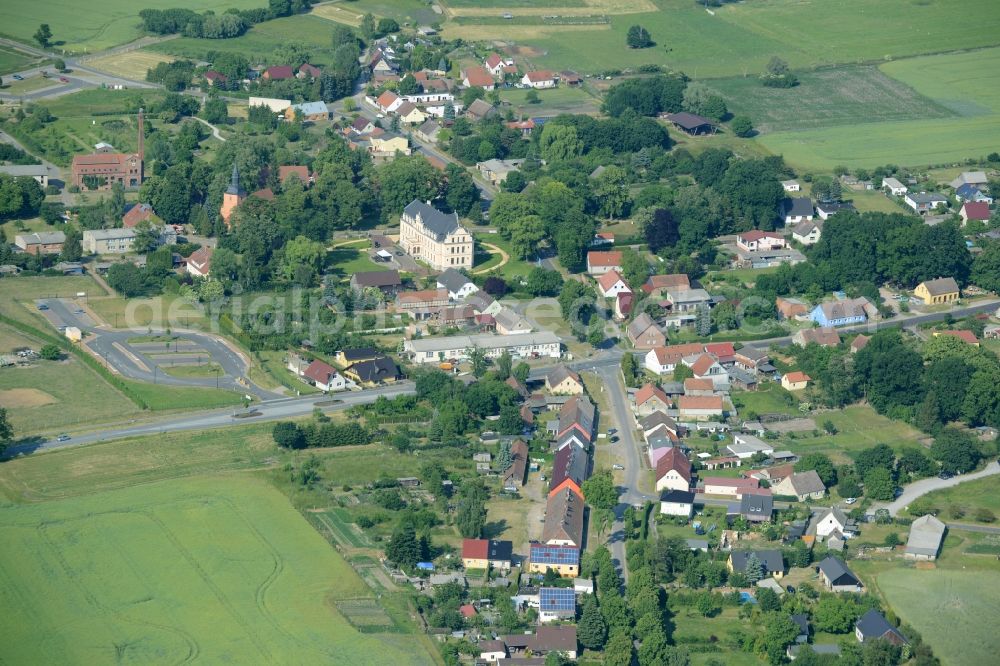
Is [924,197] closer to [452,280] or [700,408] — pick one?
[452,280]

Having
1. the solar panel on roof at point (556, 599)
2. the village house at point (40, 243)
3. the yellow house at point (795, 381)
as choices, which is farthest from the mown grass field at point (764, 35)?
the solar panel on roof at point (556, 599)

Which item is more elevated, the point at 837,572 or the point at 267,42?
the point at 267,42

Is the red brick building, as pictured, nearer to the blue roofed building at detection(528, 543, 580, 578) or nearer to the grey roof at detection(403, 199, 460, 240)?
the grey roof at detection(403, 199, 460, 240)

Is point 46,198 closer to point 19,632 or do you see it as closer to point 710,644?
point 19,632

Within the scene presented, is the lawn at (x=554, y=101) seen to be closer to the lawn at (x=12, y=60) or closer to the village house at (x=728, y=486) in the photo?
the lawn at (x=12, y=60)

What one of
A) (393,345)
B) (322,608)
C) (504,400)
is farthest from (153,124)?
(322,608)

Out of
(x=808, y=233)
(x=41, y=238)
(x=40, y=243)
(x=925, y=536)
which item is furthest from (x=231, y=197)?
(x=925, y=536)
